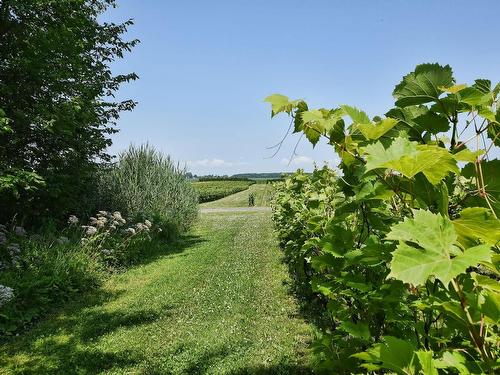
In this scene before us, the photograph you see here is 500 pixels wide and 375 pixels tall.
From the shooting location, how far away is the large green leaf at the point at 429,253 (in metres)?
0.87

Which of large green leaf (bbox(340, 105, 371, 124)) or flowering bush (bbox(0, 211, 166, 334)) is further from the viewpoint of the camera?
flowering bush (bbox(0, 211, 166, 334))

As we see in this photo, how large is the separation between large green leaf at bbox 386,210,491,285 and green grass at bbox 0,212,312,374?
3.85 meters

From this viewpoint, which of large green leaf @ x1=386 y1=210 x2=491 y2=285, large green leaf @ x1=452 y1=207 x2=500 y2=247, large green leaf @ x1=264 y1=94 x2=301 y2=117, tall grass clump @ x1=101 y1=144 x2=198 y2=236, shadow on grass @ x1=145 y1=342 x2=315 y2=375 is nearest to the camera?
large green leaf @ x1=386 y1=210 x2=491 y2=285

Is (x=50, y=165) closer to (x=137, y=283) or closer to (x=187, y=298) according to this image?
(x=137, y=283)

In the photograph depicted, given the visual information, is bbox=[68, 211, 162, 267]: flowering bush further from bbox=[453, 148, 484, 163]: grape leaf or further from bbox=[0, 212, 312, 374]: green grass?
bbox=[453, 148, 484, 163]: grape leaf

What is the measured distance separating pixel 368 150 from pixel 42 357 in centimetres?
552

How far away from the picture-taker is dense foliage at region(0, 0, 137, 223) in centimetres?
852

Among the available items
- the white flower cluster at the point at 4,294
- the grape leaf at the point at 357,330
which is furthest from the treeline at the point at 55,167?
the grape leaf at the point at 357,330

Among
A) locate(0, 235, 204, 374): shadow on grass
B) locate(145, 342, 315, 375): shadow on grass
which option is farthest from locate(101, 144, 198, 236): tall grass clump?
locate(145, 342, 315, 375): shadow on grass

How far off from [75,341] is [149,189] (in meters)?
9.24

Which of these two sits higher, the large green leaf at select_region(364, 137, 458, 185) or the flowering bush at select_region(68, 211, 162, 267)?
the large green leaf at select_region(364, 137, 458, 185)

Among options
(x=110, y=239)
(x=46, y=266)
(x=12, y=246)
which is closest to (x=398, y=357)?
(x=46, y=266)

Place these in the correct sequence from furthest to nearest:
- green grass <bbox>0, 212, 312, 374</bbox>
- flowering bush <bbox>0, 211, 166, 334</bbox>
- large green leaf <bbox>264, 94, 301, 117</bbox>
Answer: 1. flowering bush <bbox>0, 211, 166, 334</bbox>
2. green grass <bbox>0, 212, 312, 374</bbox>
3. large green leaf <bbox>264, 94, 301, 117</bbox>

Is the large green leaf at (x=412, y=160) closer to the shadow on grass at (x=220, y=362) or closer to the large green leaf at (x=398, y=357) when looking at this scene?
the large green leaf at (x=398, y=357)
